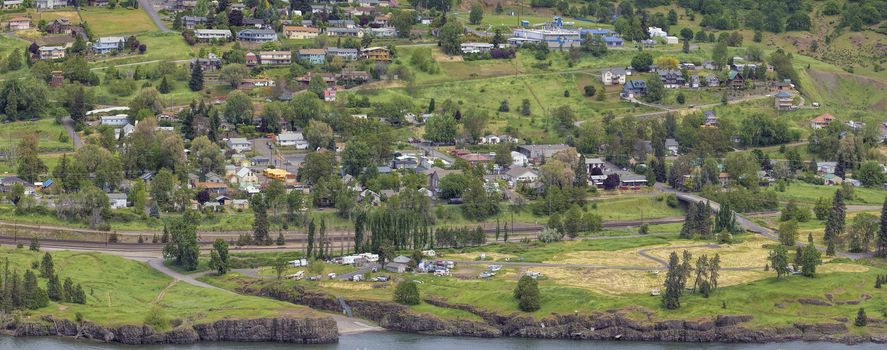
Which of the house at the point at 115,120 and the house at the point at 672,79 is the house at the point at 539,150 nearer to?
the house at the point at 672,79

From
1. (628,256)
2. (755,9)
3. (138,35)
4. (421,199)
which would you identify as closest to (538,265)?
(628,256)

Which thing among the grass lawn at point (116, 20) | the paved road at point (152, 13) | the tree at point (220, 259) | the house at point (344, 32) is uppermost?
the tree at point (220, 259)

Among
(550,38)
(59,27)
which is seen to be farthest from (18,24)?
(550,38)

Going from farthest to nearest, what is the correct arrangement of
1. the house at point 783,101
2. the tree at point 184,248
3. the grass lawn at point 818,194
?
the house at point 783,101 < the grass lawn at point 818,194 < the tree at point 184,248

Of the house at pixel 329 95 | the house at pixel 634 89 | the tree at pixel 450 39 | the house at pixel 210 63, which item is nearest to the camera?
the house at pixel 329 95

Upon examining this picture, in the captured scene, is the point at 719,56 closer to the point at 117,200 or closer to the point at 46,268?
the point at 117,200

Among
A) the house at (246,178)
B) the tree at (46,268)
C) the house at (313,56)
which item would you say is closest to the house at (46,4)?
the house at (313,56)

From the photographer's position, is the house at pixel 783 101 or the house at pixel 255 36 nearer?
the house at pixel 783 101

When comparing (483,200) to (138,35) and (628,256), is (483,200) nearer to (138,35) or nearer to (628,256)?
(628,256)
